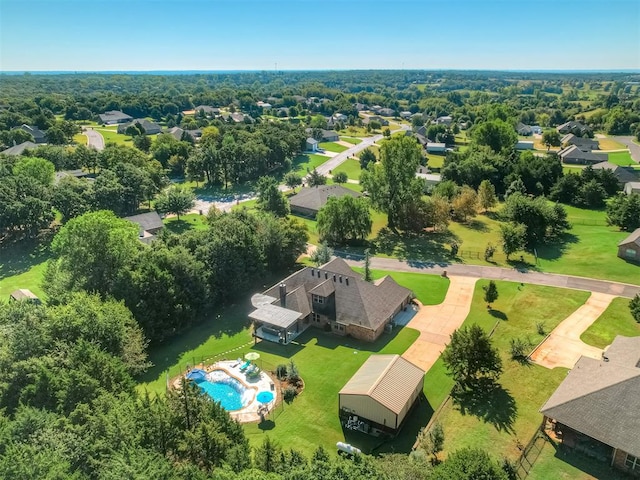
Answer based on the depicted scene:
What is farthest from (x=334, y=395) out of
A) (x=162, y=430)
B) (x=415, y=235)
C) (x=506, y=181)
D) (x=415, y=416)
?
(x=506, y=181)

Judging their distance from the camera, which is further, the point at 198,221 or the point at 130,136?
the point at 130,136

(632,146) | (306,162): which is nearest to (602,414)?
(306,162)

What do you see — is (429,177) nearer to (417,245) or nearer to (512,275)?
(417,245)

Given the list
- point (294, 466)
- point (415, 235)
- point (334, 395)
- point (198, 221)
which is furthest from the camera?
point (198, 221)

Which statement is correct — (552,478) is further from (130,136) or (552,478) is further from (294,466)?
(130,136)

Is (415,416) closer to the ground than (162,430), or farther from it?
closer to the ground

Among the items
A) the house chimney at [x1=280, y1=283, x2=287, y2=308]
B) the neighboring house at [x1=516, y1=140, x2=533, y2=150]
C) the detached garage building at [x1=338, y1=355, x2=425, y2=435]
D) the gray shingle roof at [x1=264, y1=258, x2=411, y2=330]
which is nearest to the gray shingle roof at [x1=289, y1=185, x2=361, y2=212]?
the gray shingle roof at [x1=264, y1=258, x2=411, y2=330]

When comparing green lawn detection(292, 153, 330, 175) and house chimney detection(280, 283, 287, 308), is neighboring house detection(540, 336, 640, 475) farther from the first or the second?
green lawn detection(292, 153, 330, 175)
